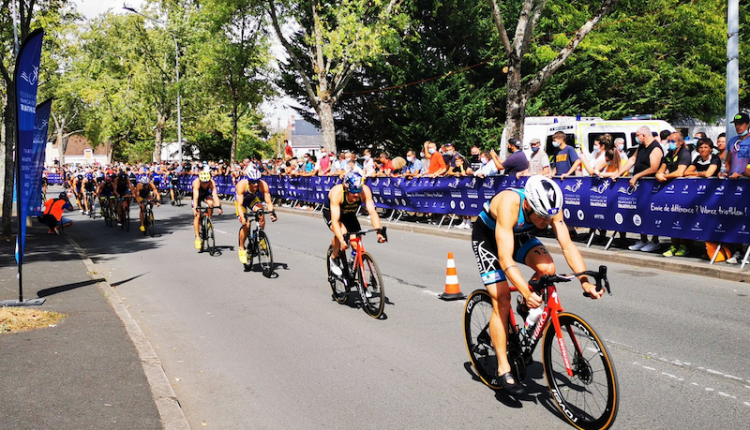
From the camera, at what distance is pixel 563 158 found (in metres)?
14.0

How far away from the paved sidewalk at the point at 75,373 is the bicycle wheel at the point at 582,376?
267 cm

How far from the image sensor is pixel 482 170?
53.9 ft

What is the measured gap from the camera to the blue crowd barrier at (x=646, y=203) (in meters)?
10.1

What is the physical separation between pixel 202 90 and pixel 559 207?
152 feet

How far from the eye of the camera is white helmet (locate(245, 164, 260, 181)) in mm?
11070

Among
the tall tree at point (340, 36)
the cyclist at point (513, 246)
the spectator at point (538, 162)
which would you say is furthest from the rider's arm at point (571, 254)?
the tall tree at point (340, 36)

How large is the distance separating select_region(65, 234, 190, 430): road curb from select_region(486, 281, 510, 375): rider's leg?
2.22 m

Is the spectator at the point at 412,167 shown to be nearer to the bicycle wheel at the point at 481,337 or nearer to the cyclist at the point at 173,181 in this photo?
the bicycle wheel at the point at 481,337

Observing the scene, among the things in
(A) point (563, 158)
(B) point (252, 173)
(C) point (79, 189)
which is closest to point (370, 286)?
(B) point (252, 173)

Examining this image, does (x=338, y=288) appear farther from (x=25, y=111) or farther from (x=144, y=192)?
(x=144, y=192)

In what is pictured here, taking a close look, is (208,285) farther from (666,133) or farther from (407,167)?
(666,133)

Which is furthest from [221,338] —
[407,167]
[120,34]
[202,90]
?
[120,34]

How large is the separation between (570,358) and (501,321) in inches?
25.3

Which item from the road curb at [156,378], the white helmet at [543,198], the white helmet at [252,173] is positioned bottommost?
the road curb at [156,378]
